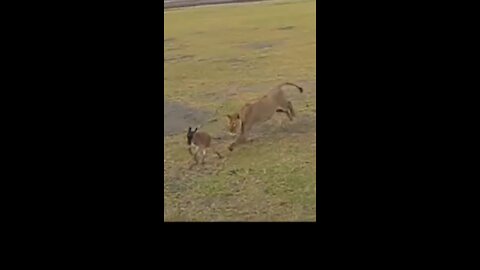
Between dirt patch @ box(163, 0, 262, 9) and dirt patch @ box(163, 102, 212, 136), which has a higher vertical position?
dirt patch @ box(163, 0, 262, 9)

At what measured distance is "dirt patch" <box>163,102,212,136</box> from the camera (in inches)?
77.8

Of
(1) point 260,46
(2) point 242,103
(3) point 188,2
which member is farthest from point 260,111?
(3) point 188,2

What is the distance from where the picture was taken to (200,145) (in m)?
1.98

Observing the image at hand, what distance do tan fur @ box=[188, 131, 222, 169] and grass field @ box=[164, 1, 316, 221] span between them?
0.7 inches

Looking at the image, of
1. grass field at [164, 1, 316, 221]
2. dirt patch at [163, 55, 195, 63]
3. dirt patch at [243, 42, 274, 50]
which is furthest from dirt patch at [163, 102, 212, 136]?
dirt patch at [243, 42, 274, 50]

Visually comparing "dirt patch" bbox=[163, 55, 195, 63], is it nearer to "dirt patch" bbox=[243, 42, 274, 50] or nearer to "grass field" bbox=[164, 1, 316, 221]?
"grass field" bbox=[164, 1, 316, 221]

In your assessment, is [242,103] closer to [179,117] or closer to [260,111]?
[260,111]

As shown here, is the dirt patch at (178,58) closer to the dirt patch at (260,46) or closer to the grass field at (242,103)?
the grass field at (242,103)

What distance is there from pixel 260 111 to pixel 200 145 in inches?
8.1
